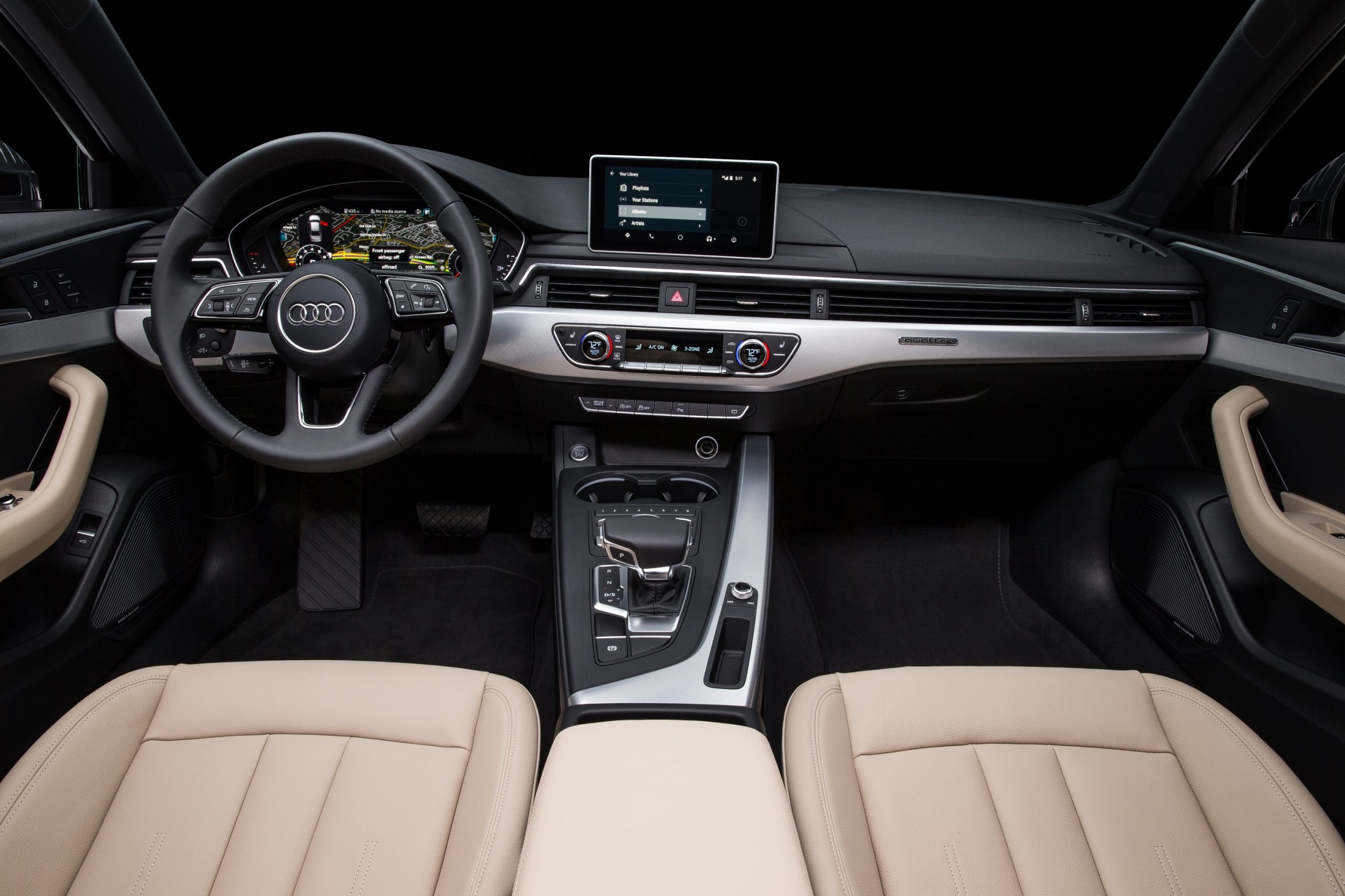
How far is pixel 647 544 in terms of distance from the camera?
149 centimetres

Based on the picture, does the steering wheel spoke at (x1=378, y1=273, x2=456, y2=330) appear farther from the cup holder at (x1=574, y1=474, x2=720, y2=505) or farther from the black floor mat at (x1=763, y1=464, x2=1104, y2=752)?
the black floor mat at (x1=763, y1=464, x2=1104, y2=752)

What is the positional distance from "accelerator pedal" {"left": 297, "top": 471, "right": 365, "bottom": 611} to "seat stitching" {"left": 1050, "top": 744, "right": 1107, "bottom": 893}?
6.13ft

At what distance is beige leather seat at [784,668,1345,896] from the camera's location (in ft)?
3.13

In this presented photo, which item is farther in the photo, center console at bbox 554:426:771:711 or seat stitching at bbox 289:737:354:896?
center console at bbox 554:426:771:711

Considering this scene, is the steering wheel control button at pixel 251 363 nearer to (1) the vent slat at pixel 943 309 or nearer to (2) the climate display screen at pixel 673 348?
(2) the climate display screen at pixel 673 348

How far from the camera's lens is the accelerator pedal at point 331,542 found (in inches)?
84.8

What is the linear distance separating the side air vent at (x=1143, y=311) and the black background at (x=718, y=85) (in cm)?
69

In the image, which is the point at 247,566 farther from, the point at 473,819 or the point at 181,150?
the point at 473,819

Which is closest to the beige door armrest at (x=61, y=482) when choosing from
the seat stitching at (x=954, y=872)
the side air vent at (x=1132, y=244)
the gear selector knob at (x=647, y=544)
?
the gear selector knob at (x=647, y=544)

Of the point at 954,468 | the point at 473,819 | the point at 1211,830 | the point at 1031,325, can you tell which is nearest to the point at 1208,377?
the point at 1031,325

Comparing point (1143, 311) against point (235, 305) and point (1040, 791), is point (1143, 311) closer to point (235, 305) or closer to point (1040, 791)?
point (1040, 791)

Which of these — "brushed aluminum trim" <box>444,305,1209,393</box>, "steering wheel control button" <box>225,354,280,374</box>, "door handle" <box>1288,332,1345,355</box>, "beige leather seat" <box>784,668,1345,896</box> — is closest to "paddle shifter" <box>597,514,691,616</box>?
"brushed aluminum trim" <box>444,305,1209,393</box>

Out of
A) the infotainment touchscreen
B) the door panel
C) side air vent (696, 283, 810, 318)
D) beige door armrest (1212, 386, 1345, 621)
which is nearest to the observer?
beige door armrest (1212, 386, 1345, 621)

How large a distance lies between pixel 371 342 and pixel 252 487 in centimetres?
119
